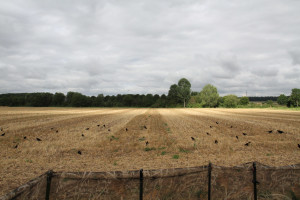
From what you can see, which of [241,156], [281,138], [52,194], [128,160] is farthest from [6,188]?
[281,138]

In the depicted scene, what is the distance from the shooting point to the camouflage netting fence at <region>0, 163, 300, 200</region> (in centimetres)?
462

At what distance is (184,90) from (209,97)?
1710 centimetres

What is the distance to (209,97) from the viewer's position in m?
124

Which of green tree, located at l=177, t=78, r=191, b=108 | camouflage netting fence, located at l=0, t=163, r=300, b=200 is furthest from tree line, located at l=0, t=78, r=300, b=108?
camouflage netting fence, located at l=0, t=163, r=300, b=200

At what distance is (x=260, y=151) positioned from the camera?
13625 mm

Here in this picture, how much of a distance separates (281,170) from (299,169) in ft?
1.91

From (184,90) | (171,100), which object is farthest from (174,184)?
(171,100)

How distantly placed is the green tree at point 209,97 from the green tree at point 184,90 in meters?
9.97

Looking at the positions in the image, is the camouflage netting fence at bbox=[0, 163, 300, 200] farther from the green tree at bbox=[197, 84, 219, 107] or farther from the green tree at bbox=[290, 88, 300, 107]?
the green tree at bbox=[290, 88, 300, 107]

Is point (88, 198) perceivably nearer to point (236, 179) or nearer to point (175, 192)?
point (175, 192)

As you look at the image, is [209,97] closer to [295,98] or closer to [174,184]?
[295,98]

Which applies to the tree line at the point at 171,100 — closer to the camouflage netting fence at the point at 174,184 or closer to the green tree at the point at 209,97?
the green tree at the point at 209,97

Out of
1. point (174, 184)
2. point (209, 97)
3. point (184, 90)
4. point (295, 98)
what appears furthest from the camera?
Result: point (295, 98)

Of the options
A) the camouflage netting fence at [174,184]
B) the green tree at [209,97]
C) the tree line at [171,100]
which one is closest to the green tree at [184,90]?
the tree line at [171,100]
